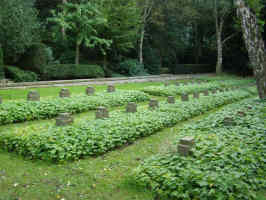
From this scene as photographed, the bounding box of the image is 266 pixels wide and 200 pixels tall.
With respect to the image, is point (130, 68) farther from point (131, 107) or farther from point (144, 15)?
point (131, 107)

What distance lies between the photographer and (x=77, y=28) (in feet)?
65.9

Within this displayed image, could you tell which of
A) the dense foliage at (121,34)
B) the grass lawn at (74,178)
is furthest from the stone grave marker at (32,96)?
the dense foliage at (121,34)

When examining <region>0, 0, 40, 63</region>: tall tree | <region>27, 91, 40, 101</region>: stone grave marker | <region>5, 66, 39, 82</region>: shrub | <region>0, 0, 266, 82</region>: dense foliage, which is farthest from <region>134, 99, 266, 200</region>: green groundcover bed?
<region>0, 0, 40, 63</region>: tall tree

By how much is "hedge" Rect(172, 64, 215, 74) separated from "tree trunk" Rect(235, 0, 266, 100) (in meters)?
21.5

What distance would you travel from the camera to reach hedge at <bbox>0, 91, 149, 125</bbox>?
693 centimetres

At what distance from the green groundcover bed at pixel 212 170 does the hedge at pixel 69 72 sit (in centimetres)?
1474

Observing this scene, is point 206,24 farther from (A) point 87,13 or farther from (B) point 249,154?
(B) point 249,154

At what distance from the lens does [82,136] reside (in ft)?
16.1

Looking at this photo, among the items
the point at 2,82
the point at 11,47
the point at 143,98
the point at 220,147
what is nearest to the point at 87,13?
the point at 11,47

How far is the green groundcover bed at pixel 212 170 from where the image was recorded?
10.5 feet

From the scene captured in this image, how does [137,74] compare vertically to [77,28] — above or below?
below

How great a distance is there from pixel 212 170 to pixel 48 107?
542 cm

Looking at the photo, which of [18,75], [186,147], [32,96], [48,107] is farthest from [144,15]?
[186,147]

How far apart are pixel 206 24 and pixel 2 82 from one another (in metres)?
25.2
